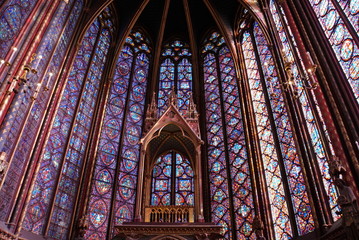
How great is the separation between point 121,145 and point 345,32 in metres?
8.66

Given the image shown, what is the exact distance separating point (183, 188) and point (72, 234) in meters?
4.24

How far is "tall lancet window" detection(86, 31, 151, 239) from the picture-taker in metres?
10.8

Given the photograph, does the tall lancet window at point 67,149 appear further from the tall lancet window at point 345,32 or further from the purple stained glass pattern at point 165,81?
the tall lancet window at point 345,32

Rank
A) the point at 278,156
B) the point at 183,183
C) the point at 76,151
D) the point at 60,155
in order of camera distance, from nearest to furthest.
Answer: the point at 278,156, the point at 60,155, the point at 76,151, the point at 183,183

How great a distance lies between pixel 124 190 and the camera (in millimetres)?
11617

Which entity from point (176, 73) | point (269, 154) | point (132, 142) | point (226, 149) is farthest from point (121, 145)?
point (269, 154)

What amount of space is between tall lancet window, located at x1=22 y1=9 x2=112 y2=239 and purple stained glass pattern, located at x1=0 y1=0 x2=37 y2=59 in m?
2.70

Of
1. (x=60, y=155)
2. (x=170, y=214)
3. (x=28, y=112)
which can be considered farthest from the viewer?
(x=60, y=155)

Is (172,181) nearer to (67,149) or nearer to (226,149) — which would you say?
(226,149)

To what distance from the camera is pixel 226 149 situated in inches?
484

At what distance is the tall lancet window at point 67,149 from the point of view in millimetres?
9055

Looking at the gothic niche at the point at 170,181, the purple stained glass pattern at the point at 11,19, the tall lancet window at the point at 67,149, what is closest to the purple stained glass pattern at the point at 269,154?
the gothic niche at the point at 170,181

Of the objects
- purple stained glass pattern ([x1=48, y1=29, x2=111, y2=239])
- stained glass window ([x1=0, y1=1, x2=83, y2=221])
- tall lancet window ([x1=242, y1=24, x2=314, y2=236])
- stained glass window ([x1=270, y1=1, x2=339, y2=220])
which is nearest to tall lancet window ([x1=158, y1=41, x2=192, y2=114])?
purple stained glass pattern ([x1=48, y1=29, x2=111, y2=239])

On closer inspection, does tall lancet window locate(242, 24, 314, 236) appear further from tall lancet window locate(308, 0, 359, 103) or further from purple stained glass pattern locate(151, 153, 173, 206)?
purple stained glass pattern locate(151, 153, 173, 206)
